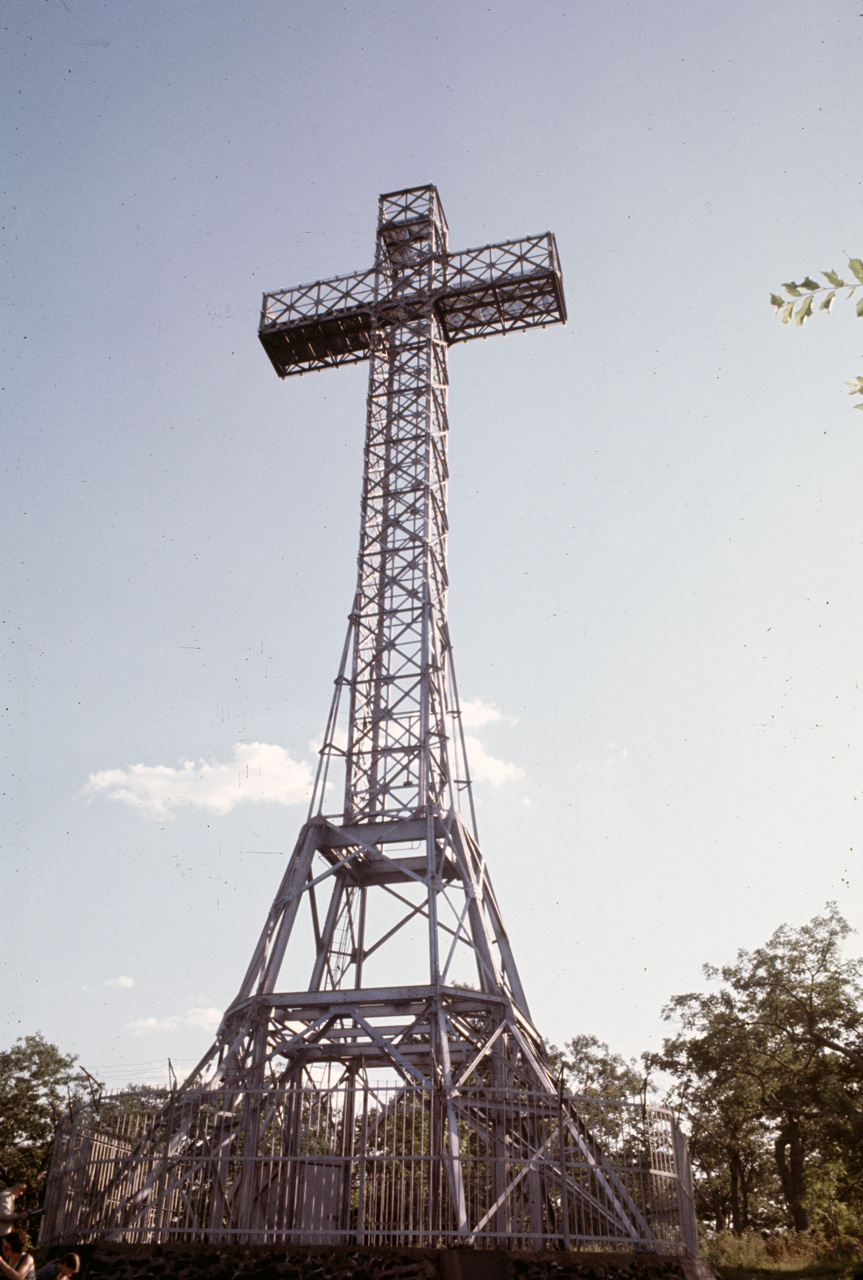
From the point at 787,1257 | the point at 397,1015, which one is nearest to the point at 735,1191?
the point at 787,1257

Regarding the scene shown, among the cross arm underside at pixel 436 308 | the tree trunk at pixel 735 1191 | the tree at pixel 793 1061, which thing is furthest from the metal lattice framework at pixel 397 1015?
the tree trunk at pixel 735 1191

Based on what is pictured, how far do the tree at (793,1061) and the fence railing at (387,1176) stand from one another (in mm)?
16609

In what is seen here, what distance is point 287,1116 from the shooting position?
16.1 metres

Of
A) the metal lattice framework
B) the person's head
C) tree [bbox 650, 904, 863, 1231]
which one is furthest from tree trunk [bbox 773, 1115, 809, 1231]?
the person's head

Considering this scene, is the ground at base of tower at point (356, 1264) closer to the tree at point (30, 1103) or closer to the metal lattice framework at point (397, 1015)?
the metal lattice framework at point (397, 1015)

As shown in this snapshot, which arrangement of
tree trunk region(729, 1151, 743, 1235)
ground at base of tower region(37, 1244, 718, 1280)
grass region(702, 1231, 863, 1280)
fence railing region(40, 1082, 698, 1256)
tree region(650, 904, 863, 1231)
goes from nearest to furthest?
1. ground at base of tower region(37, 1244, 718, 1280)
2. fence railing region(40, 1082, 698, 1256)
3. grass region(702, 1231, 863, 1280)
4. tree region(650, 904, 863, 1231)
5. tree trunk region(729, 1151, 743, 1235)

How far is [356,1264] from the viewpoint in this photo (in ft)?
38.0

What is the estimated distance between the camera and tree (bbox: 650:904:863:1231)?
98.2 ft

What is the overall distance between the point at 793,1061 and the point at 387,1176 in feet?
78.5

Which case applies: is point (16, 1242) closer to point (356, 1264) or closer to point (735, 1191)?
point (356, 1264)

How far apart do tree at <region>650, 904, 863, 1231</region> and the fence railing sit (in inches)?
654

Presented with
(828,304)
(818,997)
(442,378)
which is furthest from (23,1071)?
(828,304)

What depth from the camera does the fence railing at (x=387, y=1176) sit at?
1236 centimetres

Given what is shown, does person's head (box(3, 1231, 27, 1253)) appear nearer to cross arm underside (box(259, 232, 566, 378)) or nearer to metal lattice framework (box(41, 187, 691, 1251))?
metal lattice framework (box(41, 187, 691, 1251))
